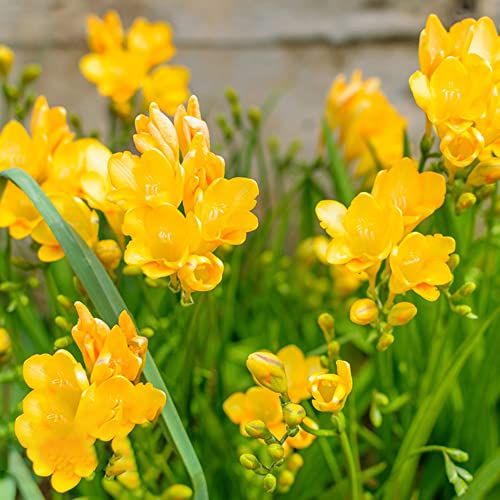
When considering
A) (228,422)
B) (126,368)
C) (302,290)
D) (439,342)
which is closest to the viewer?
(126,368)

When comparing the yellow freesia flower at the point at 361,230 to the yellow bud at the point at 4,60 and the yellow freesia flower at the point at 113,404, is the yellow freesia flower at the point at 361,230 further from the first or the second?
the yellow bud at the point at 4,60

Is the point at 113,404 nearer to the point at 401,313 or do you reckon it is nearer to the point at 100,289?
the point at 100,289

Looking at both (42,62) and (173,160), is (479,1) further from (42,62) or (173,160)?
(173,160)

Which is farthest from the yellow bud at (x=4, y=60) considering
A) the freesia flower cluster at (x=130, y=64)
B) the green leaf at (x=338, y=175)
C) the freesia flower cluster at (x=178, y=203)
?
the freesia flower cluster at (x=178, y=203)

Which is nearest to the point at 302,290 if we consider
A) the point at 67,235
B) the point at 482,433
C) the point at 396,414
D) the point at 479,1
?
the point at 396,414

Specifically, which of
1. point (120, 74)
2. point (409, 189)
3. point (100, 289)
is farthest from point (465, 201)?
point (120, 74)
